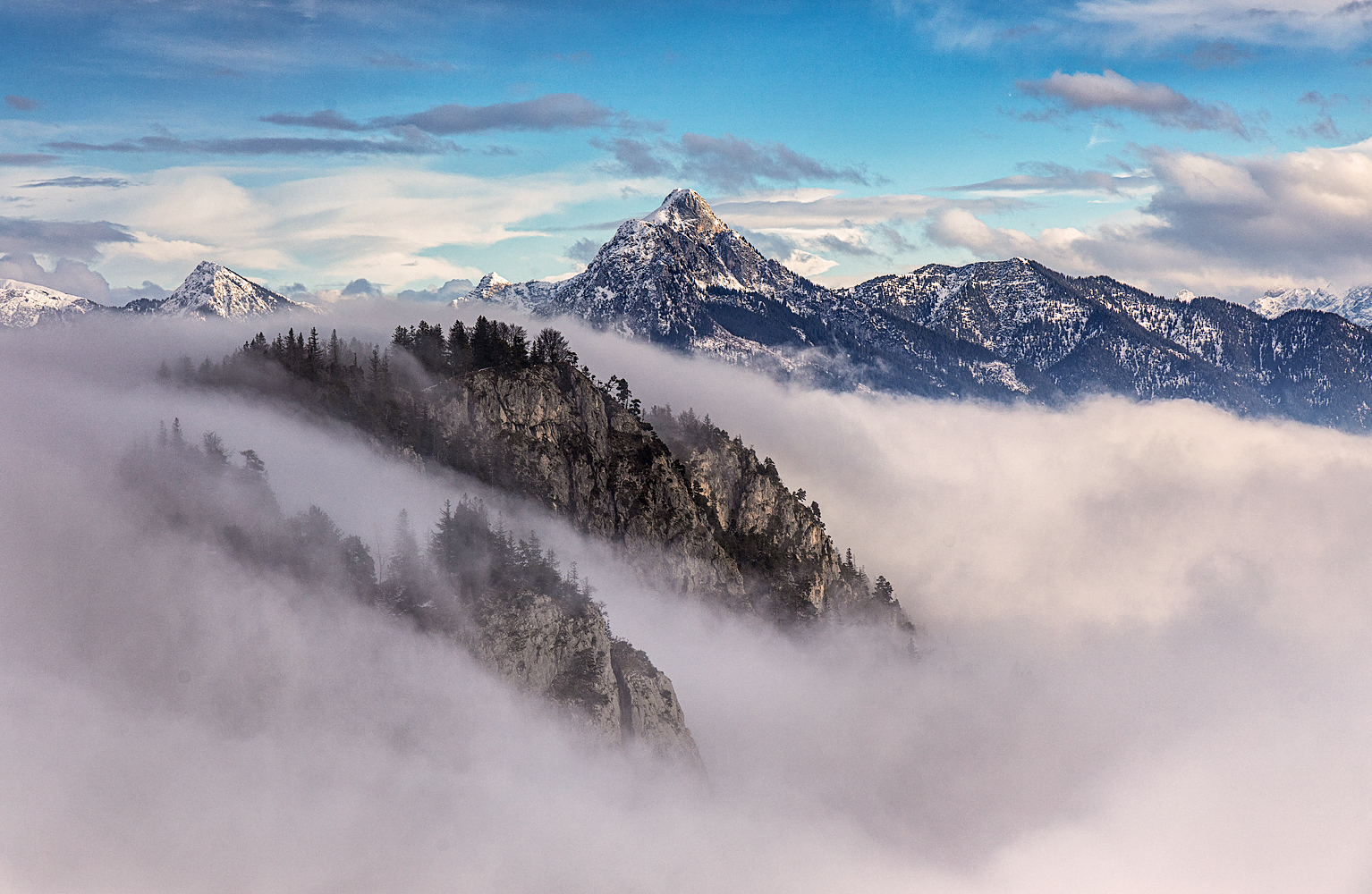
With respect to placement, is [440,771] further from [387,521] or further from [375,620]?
[387,521]

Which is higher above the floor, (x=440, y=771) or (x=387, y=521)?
(x=387, y=521)

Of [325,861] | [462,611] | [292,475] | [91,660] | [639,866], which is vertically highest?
[292,475]

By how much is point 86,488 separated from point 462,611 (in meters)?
77.2

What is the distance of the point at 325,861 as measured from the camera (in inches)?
5994

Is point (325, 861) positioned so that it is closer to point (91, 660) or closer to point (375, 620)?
point (375, 620)

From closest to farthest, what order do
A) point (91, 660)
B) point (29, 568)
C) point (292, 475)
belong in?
point (91, 660) → point (29, 568) → point (292, 475)

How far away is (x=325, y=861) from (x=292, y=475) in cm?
7062

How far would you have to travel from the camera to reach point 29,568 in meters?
177

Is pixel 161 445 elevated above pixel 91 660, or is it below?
above

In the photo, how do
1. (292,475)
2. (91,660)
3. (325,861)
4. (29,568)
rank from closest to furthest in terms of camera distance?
(325,861)
(91,660)
(29,568)
(292,475)

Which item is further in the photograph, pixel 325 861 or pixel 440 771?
pixel 440 771

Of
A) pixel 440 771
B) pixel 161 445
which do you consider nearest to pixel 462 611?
pixel 440 771

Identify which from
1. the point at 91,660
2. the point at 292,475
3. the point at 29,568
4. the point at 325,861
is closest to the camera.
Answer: the point at 325,861

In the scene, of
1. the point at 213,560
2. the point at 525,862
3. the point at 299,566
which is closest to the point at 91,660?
the point at 213,560
